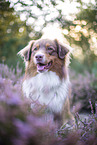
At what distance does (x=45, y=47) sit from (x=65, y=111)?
1.53 metres

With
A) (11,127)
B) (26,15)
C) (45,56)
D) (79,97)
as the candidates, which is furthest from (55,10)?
(79,97)

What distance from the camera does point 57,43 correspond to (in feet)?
13.0

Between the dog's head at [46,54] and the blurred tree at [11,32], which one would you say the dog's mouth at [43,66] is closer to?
the dog's head at [46,54]

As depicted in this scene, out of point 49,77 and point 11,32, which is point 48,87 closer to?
point 49,77

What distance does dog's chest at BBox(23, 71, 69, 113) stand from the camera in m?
3.30

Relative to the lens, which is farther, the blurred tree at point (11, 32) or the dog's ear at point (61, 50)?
the blurred tree at point (11, 32)

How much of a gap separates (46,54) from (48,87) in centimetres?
75

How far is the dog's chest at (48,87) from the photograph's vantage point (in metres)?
3.30

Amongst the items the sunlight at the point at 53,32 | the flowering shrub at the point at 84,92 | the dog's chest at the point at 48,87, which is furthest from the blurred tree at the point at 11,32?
the flowering shrub at the point at 84,92

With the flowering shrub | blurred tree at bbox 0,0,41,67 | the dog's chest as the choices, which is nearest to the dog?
the dog's chest

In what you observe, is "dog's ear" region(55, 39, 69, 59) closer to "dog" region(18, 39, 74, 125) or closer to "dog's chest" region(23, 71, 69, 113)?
"dog" region(18, 39, 74, 125)

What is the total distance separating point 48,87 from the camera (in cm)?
348

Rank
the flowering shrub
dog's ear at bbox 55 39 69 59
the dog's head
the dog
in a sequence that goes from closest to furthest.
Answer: the dog
the dog's head
dog's ear at bbox 55 39 69 59
the flowering shrub

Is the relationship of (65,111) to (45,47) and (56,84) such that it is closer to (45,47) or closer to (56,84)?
(56,84)
